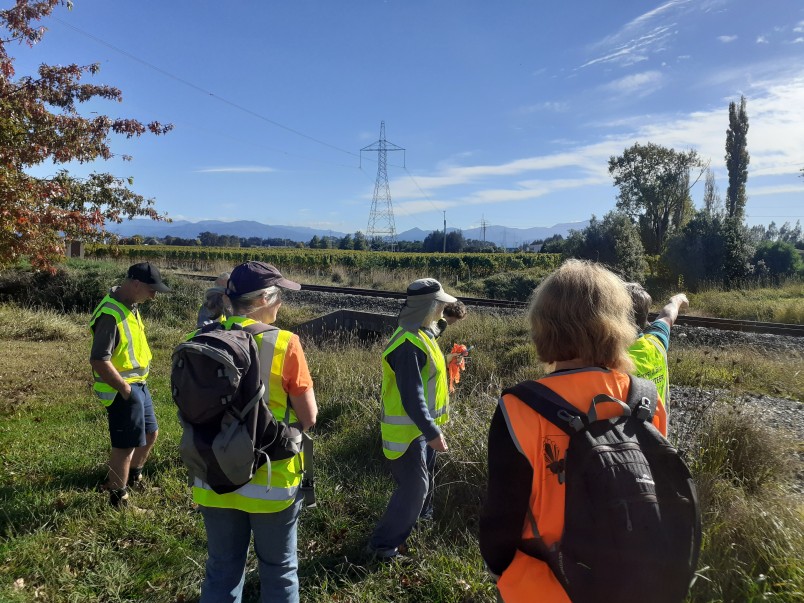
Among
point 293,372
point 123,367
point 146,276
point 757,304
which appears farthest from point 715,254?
point 293,372

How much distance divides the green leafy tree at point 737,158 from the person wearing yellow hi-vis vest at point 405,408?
44.3 meters

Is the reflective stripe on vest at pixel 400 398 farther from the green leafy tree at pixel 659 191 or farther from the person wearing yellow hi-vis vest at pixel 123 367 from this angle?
the green leafy tree at pixel 659 191

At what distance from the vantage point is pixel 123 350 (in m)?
4.27

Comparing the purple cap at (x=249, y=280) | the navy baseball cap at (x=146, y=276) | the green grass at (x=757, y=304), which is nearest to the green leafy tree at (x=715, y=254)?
the green grass at (x=757, y=304)

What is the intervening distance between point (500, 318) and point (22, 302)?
13.5 meters

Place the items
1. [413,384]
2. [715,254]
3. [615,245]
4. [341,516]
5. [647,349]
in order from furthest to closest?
[615,245]
[715,254]
[341,516]
[413,384]
[647,349]

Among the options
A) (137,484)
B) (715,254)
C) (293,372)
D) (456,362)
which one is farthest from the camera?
(715,254)

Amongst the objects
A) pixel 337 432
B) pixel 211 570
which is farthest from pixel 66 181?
pixel 211 570

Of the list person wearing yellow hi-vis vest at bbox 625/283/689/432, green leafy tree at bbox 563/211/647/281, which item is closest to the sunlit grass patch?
person wearing yellow hi-vis vest at bbox 625/283/689/432

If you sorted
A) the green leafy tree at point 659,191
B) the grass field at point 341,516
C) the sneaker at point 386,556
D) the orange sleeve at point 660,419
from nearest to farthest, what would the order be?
the orange sleeve at point 660,419 → the grass field at point 341,516 → the sneaker at point 386,556 → the green leafy tree at point 659,191

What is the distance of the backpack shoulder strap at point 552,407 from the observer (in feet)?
4.98

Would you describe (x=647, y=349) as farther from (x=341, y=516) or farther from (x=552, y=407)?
(x=341, y=516)

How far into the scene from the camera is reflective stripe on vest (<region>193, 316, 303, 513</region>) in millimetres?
2459

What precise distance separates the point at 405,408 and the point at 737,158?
46497 mm
